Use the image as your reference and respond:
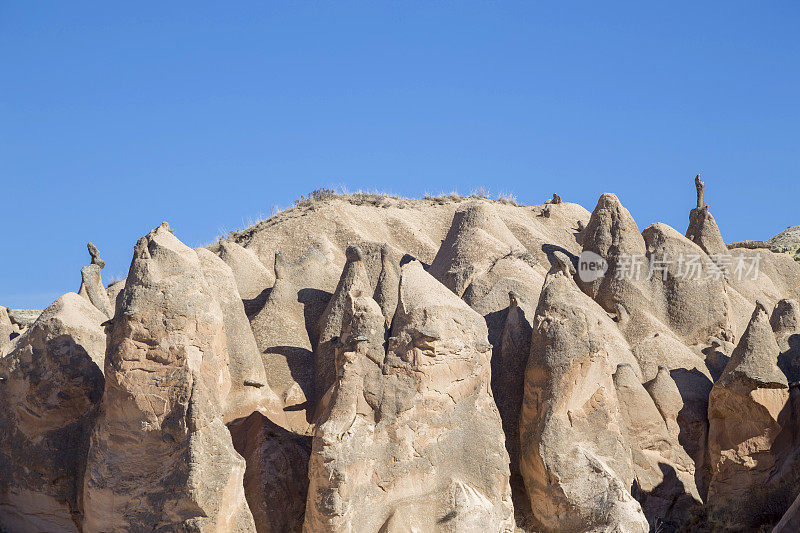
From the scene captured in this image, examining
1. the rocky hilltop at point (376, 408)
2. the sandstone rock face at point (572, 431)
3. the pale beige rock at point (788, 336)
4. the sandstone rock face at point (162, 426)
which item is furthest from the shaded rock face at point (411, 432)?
the pale beige rock at point (788, 336)

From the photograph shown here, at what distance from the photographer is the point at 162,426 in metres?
11.3

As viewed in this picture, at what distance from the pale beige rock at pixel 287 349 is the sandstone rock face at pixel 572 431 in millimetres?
2988

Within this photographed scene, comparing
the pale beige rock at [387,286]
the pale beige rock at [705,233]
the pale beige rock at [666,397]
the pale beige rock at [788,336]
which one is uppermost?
the pale beige rock at [705,233]

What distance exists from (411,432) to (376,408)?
491 mm

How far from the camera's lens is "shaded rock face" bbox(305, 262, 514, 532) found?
36.7 ft

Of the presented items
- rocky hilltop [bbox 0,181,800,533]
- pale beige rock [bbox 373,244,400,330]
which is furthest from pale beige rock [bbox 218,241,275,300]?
pale beige rock [bbox 373,244,400,330]

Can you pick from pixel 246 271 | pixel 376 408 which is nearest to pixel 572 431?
pixel 376 408

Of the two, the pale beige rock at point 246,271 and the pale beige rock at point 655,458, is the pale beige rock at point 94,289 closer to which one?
the pale beige rock at point 246,271

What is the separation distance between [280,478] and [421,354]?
230cm

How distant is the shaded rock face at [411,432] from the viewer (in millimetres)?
11172

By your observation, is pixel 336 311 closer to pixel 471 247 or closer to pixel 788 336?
pixel 471 247

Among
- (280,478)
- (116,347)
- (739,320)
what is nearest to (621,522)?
(280,478)

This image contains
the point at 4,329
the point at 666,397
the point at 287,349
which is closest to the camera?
the point at 287,349

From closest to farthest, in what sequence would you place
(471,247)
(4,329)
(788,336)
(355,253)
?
(355,253) < (4,329) < (788,336) < (471,247)
